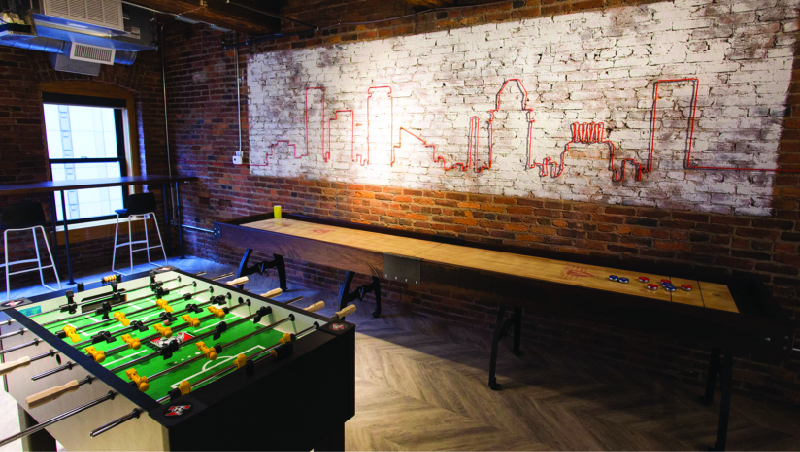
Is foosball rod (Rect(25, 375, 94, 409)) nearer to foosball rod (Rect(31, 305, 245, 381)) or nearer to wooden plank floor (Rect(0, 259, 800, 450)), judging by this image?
foosball rod (Rect(31, 305, 245, 381))

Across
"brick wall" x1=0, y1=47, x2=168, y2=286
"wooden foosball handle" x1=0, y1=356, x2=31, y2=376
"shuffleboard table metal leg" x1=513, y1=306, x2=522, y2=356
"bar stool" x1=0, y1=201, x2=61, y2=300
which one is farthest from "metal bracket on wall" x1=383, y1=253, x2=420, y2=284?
"brick wall" x1=0, y1=47, x2=168, y2=286

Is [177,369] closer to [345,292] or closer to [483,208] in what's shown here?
[345,292]

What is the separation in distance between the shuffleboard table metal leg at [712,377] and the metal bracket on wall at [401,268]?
6.38 ft

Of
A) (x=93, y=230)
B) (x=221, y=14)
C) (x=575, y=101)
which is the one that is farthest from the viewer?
(x=93, y=230)

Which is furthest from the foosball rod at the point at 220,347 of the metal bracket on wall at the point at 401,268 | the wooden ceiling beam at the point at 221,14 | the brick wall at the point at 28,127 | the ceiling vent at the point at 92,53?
the brick wall at the point at 28,127

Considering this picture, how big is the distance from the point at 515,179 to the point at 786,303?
194 cm

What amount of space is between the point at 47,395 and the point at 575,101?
344cm

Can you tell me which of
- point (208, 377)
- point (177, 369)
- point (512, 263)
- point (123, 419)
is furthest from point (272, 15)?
point (123, 419)

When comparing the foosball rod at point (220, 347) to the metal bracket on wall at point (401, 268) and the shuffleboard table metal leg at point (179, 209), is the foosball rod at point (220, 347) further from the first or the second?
the shuffleboard table metal leg at point (179, 209)

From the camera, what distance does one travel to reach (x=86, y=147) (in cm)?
579

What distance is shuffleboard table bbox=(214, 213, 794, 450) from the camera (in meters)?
A: 2.24

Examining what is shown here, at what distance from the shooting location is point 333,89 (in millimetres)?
4559

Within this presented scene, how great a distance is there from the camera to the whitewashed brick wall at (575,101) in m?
2.82

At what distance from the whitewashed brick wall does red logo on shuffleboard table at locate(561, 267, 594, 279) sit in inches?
24.5
